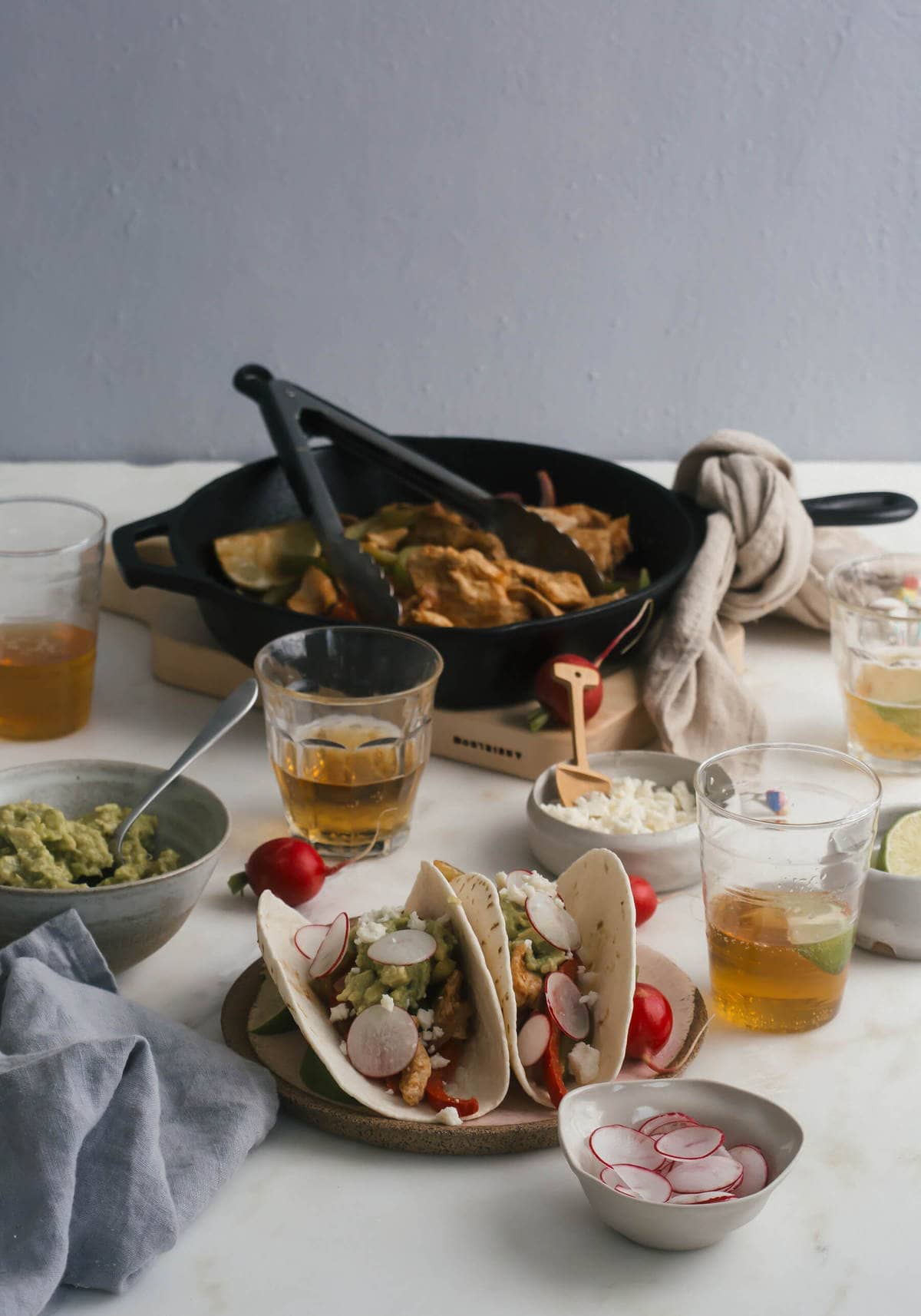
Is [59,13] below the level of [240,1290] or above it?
above

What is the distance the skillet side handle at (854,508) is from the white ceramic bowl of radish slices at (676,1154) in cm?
125

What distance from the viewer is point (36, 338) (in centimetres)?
304

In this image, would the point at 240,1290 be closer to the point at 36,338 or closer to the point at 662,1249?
the point at 662,1249

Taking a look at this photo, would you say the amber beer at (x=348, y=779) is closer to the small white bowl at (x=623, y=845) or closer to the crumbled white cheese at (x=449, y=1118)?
the small white bowl at (x=623, y=845)

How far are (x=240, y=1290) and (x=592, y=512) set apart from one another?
1.35 metres

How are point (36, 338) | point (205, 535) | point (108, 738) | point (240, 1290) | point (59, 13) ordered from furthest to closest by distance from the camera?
1. point (36, 338)
2. point (59, 13)
3. point (205, 535)
4. point (108, 738)
5. point (240, 1290)

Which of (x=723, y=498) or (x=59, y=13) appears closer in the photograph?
(x=723, y=498)

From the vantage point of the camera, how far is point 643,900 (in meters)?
1.46

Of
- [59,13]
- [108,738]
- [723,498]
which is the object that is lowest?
[108,738]

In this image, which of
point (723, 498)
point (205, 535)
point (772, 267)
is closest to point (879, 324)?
point (772, 267)

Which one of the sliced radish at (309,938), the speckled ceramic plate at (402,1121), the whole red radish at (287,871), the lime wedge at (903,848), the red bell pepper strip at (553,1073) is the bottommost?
the whole red radish at (287,871)

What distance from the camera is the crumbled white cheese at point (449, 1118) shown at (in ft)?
3.78

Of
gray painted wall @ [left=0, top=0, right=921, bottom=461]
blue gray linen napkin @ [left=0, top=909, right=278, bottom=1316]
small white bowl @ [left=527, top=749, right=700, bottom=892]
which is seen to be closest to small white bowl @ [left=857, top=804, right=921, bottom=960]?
small white bowl @ [left=527, top=749, right=700, bottom=892]

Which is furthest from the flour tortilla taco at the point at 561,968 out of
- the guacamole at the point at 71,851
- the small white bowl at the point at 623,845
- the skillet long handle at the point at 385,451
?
the skillet long handle at the point at 385,451
